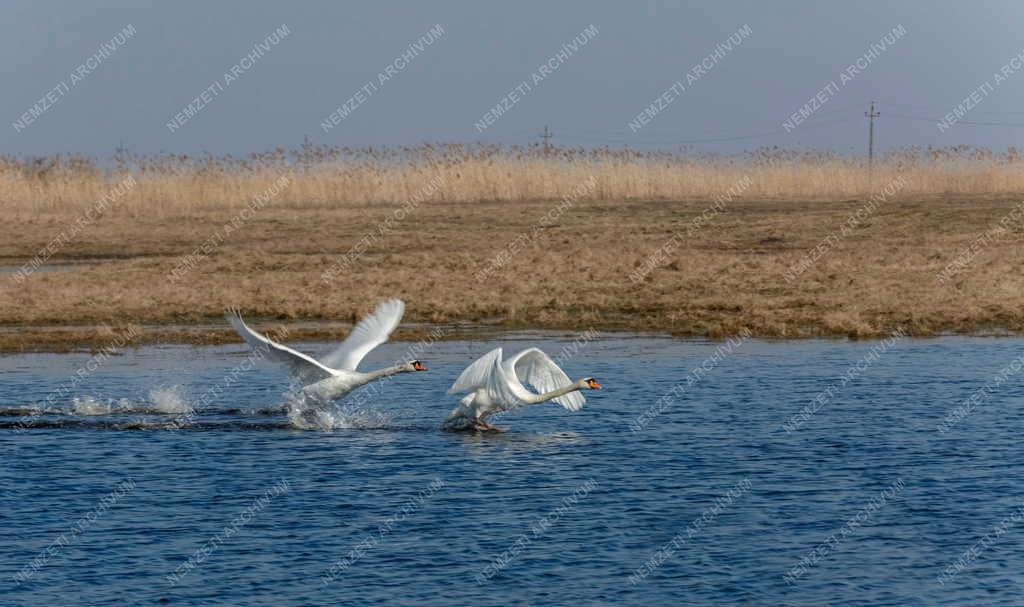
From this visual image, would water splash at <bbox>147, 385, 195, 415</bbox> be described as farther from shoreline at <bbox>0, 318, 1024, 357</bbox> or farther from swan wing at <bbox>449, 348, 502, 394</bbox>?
shoreline at <bbox>0, 318, 1024, 357</bbox>

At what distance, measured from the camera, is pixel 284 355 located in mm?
14117

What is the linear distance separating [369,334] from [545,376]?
1.96 metres

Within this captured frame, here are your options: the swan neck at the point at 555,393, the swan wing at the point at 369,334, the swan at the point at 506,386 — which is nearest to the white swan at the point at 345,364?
the swan wing at the point at 369,334

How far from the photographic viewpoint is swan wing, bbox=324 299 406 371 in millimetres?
15117

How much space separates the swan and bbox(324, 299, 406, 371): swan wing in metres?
1.08

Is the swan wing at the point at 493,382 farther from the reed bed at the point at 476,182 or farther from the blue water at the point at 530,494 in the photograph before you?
the reed bed at the point at 476,182

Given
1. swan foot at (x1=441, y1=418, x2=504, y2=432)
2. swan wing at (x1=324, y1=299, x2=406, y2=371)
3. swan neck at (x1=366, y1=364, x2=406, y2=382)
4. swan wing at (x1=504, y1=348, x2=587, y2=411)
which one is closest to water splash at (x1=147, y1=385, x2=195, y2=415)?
swan wing at (x1=324, y1=299, x2=406, y2=371)

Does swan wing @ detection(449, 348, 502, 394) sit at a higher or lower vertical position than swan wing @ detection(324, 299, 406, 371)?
lower

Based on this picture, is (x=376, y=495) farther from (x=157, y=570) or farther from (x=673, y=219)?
(x=673, y=219)

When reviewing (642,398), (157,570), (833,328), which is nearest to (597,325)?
(833,328)

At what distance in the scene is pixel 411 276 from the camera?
24.8 meters

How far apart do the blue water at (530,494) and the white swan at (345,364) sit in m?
0.49

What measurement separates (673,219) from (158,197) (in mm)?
14139

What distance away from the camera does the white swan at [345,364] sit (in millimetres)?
14391
